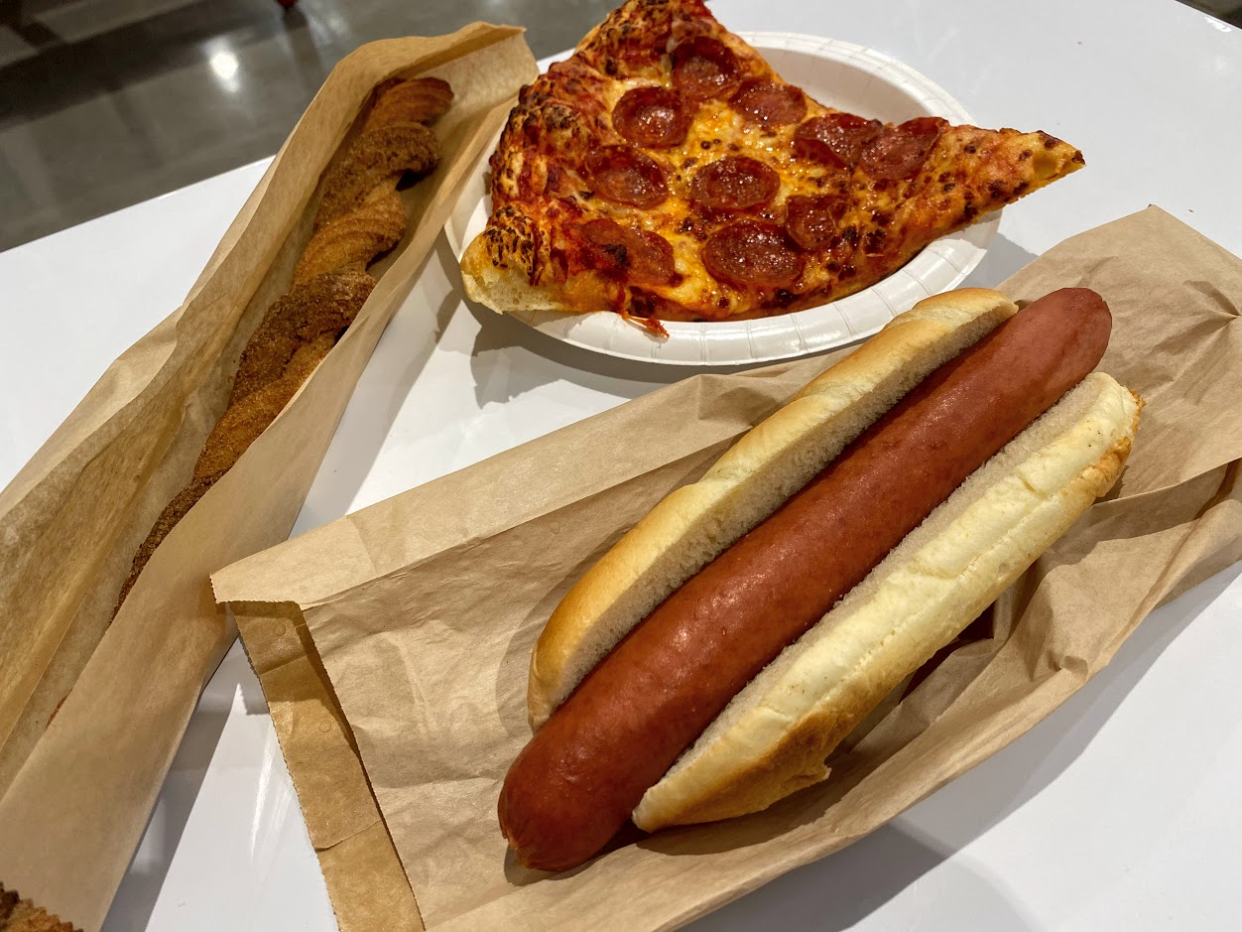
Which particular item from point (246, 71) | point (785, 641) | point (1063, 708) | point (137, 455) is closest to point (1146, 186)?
point (1063, 708)

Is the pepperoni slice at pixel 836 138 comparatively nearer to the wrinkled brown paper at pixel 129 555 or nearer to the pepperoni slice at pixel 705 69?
the pepperoni slice at pixel 705 69

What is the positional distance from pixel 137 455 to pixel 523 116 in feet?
4.78

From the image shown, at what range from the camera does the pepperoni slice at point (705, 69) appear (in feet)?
9.46

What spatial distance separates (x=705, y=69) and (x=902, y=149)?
2.47 feet

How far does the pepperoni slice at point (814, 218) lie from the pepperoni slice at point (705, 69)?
559 mm

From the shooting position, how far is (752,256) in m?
2.48

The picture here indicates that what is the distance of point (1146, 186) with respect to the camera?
113 inches

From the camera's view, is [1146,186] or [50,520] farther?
[1146,186]

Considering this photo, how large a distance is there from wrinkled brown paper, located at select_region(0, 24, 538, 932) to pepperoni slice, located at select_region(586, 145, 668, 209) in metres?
0.65

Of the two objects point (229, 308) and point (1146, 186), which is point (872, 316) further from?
point (229, 308)

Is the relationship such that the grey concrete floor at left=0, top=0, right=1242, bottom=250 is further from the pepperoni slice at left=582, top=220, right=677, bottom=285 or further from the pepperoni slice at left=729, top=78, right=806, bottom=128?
the pepperoni slice at left=582, top=220, right=677, bottom=285

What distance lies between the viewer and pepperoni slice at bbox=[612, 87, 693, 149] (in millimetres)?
2803

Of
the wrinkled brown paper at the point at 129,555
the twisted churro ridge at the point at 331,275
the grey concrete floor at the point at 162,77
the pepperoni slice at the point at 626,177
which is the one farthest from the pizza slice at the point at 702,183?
the grey concrete floor at the point at 162,77

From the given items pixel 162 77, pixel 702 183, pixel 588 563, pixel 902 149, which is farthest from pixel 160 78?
pixel 588 563
